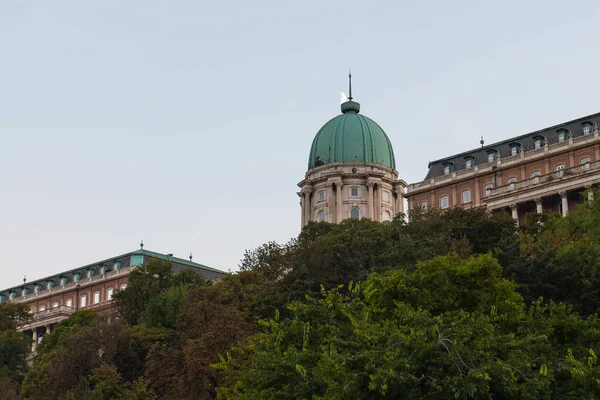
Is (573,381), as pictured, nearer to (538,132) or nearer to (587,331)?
(587,331)

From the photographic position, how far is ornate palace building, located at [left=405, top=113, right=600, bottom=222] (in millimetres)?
88500

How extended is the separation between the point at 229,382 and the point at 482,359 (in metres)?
17.4

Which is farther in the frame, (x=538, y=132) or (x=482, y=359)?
(x=538, y=132)

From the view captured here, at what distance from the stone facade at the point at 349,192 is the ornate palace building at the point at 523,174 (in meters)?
18.5

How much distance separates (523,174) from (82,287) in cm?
7292

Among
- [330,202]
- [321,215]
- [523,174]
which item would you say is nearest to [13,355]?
[523,174]

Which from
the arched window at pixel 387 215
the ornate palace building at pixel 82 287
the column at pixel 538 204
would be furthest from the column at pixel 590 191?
the ornate palace building at pixel 82 287

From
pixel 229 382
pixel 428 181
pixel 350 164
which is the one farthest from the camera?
pixel 350 164

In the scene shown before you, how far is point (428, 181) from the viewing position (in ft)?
363

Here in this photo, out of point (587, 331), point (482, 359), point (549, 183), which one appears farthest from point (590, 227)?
point (482, 359)

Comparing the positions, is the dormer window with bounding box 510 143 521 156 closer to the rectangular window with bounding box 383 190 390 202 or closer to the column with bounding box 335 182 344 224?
the rectangular window with bounding box 383 190 390 202

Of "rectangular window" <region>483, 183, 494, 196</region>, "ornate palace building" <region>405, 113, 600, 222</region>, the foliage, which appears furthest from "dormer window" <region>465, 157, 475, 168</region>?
the foliage

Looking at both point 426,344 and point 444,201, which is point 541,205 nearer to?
point 444,201

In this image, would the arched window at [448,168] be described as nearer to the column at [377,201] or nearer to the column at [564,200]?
the column at [377,201]
